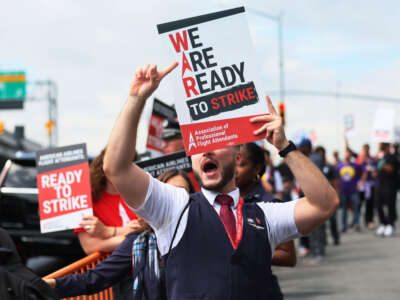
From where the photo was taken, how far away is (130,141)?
107 inches

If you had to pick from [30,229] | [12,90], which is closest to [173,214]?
[30,229]

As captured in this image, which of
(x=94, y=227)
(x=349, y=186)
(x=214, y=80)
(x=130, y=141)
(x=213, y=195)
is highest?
(x=214, y=80)

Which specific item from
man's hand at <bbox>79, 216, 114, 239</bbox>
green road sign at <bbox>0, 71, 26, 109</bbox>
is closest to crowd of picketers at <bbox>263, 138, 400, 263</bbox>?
man's hand at <bbox>79, 216, 114, 239</bbox>

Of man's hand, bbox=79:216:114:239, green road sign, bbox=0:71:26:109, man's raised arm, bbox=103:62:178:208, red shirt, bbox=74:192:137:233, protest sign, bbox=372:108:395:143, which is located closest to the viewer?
man's raised arm, bbox=103:62:178:208

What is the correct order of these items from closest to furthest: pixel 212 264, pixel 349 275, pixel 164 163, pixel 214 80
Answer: pixel 212 264
pixel 214 80
pixel 164 163
pixel 349 275

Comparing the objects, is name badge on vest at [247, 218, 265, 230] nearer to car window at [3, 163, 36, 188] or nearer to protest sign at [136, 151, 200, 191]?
protest sign at [136, 151, 200, 191]

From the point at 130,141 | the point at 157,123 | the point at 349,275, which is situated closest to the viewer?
the point at 130,141

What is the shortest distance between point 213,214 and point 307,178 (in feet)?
1.47

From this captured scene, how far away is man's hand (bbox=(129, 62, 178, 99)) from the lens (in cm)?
273

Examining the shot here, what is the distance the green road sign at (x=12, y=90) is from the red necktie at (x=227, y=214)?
35875 millimetres

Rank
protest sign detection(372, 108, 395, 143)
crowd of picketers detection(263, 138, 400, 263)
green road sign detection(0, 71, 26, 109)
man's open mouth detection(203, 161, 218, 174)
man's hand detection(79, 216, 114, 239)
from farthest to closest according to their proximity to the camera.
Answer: green road sign detection(0, 71, 26, 109)
protest sign detection(372, 108, 395, 143)
crowd of picketers detection(263, 138, 400, 263)
man's hand detection(79, 216, 114, 239)
man's open mouth detection(203, 161, 218, 174)

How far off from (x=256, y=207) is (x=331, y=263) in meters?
8.55

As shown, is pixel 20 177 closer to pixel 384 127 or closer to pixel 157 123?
pixel 157 123

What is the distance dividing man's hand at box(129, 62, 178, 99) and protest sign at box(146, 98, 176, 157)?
3.98m
